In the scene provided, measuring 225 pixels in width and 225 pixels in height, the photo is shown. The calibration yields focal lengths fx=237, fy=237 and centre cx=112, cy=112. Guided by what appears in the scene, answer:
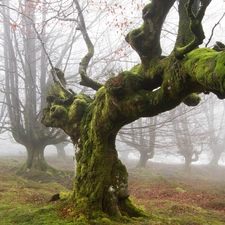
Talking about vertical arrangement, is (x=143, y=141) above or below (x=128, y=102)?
below

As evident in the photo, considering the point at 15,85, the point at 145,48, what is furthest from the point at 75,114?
the point at 15,85

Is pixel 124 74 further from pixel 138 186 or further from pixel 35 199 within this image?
pixel 138 186

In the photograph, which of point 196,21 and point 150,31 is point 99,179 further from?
point 196,21

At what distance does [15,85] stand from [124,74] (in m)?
12.1

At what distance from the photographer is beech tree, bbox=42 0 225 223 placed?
12.1 feet

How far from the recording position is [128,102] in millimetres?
4469

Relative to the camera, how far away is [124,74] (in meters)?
4.55

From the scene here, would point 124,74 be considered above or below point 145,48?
below

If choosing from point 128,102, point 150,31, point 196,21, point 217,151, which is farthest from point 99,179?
point 217,151

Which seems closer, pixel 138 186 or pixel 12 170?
pixel 138 186

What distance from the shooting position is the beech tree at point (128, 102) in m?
3.68

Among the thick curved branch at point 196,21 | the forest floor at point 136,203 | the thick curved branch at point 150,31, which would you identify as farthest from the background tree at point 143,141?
the thick curved branch at point 196,21

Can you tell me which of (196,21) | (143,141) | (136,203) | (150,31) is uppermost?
(150,31)

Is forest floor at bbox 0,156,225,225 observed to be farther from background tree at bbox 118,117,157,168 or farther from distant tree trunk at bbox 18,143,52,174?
background tree at bbox 118,117,157,168
